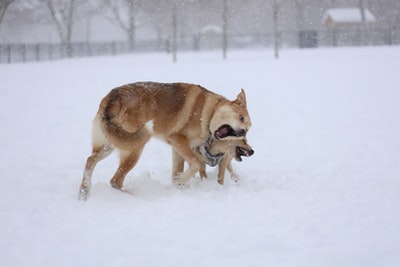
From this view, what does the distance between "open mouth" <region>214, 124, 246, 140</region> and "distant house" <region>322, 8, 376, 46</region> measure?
3360 cm

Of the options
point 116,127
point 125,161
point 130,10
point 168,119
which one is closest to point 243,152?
point 168,119

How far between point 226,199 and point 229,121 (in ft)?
4.06

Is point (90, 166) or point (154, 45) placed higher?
point (154, 45)

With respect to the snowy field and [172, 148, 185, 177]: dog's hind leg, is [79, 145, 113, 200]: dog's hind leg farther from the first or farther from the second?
[172, 148, 185, 177]: dog's hind leg

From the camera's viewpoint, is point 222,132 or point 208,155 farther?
point 208,155

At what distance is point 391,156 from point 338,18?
4388 cm

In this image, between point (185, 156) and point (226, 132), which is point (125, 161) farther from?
point (226, 132)

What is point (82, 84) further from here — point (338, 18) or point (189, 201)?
point (338, 18)

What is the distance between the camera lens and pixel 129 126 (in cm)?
501

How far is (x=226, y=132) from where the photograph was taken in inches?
223

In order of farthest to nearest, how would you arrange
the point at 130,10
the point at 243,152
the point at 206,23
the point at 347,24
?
the point at 206,23, the point at 347,24, the point at 130,10, the point at 243,152

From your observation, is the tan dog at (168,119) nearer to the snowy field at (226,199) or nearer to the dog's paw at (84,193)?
the dog's paw at (84,193)

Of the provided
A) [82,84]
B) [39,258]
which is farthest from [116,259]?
[82,84]

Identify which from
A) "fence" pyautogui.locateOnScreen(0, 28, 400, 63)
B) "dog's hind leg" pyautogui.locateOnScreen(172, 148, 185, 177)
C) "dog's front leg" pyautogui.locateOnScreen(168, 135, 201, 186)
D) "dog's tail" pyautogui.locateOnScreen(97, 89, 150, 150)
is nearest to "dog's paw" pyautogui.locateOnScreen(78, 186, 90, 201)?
"dog's tail" pyautogui.locateOnScreen(97, 89, 150, 150)
